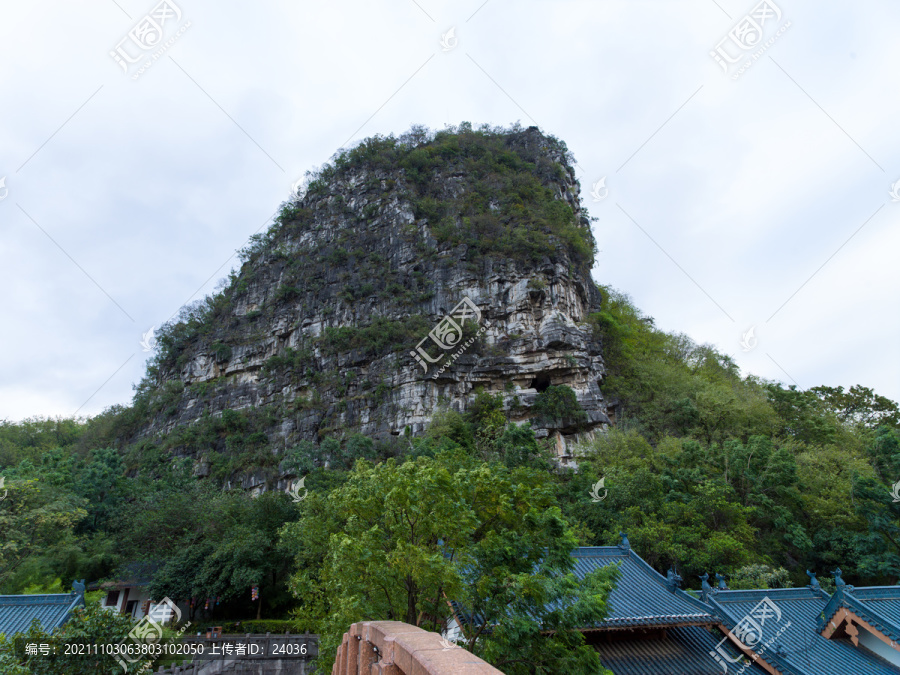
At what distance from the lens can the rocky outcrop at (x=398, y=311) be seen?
3484 cm

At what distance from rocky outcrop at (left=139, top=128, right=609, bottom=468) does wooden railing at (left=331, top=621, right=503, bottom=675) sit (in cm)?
2785

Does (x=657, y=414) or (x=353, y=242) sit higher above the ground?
(x=353, y=242)

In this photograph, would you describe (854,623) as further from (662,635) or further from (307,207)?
(307,207)

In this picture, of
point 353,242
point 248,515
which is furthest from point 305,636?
point 353,242

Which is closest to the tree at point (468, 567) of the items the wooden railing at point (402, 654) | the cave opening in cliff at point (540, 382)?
the wooden railing at point (402, 654)

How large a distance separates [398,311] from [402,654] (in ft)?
123

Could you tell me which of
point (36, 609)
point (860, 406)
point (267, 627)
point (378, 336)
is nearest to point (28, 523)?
point (267, 627)

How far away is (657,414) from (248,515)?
79.3 feet

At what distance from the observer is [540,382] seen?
117 feet

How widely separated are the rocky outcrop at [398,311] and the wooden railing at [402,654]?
91.4 ft

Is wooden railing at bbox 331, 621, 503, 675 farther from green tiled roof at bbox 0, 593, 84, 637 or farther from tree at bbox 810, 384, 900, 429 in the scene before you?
tree at bbox 810, 384, 900, 429

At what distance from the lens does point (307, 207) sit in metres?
54.1

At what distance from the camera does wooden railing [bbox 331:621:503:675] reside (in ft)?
8.54

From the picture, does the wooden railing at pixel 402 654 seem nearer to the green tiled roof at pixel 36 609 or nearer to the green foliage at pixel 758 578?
the green tiled roof at pixel 36 609
